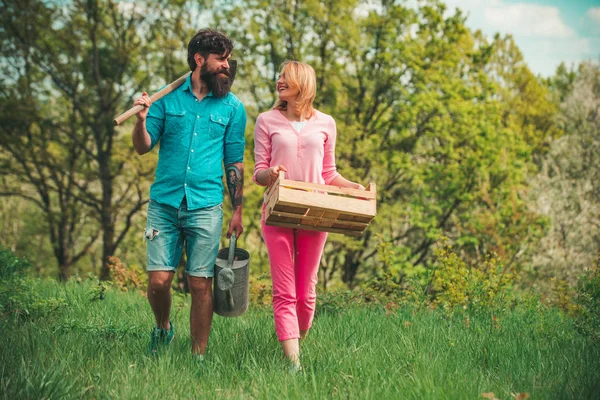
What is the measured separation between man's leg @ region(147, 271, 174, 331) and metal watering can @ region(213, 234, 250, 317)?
331mm

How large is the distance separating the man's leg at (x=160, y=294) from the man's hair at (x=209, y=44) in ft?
5.10

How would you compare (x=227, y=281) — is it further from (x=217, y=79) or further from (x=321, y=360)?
(x=217, y=79)

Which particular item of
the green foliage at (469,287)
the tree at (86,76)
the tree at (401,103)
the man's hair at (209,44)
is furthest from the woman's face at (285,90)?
the tree at (86,76)

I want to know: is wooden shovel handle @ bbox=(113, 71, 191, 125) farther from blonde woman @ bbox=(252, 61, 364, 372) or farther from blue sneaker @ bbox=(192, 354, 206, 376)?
blue sneaker @ bbox=(192, 354, 206, 376)

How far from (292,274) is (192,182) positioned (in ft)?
3.06

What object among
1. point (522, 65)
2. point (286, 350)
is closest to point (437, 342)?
point (286, 350)

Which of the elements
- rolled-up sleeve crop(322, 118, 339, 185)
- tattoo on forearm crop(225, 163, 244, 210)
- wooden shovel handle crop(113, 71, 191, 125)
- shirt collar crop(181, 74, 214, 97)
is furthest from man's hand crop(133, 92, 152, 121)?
rolled-up sleeve crop(322, 118, 339, 185)

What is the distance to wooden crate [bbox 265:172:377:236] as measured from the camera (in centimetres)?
323

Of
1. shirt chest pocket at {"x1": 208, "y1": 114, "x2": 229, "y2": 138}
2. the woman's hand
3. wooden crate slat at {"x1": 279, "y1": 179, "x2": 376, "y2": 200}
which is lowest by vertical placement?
wooden crate slat at {"x1": 279, "y1": 179, "x2": 376, "y2": 200}

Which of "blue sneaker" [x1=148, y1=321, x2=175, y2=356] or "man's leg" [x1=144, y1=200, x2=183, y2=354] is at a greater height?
"man's leg" [x1=144, y1=200, x2=183, y2=354]

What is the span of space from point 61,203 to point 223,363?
16.5 metres

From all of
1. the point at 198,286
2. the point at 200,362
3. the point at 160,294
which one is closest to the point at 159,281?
the point at 160,294

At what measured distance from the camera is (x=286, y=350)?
3.49 meters

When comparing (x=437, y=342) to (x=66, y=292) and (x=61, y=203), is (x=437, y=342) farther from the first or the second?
(x=61, y=203)
